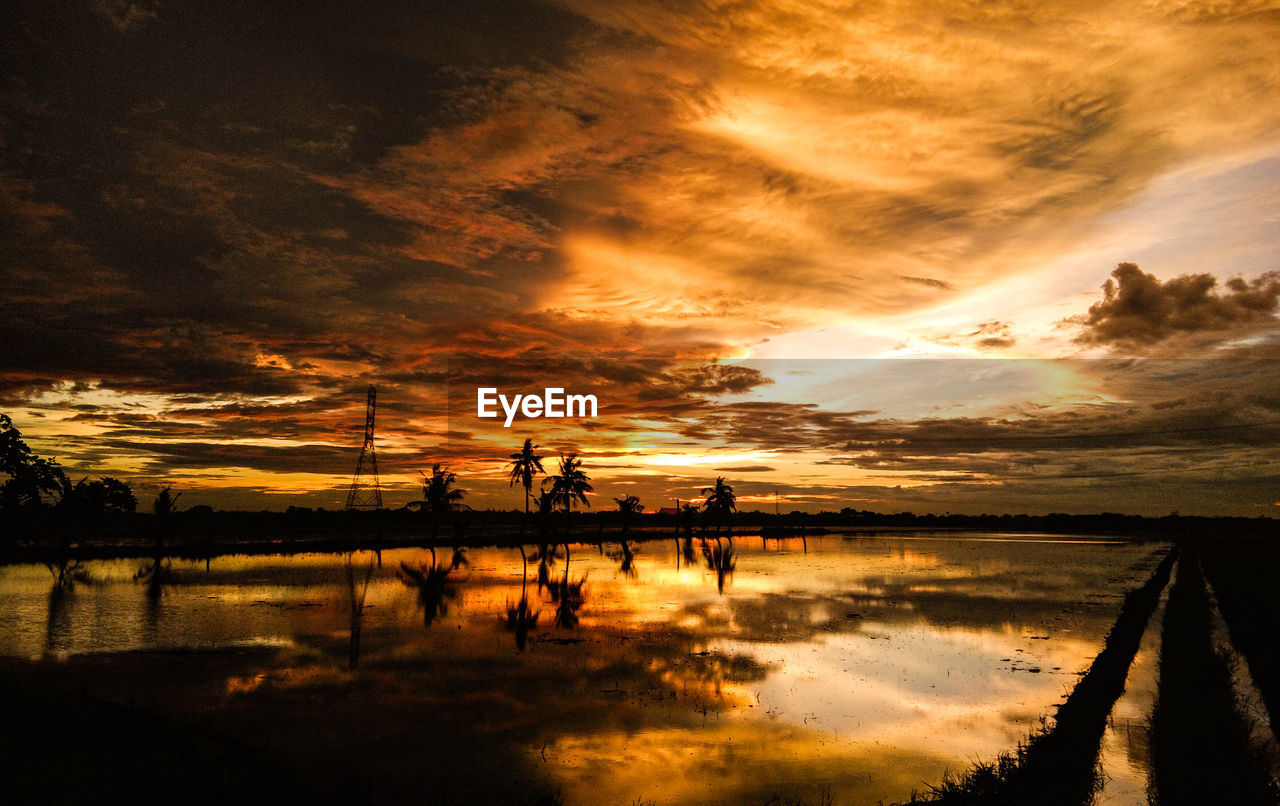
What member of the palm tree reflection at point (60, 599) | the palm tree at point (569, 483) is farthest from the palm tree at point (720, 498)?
the palm tree reflection at point (60, 599)

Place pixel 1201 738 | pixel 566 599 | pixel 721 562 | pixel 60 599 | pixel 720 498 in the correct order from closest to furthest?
1. pixel 1201 738
2. pixel 60 599
3. pixel 566 599
4. pixel 721 562
5. pixel 720 498

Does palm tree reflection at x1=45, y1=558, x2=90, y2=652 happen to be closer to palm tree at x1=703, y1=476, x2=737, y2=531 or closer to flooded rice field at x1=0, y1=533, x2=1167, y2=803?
flooded rice field at x1=0, y1=533, x2=1167, y2=803

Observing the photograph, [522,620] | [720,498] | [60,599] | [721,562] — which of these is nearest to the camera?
[522,620]

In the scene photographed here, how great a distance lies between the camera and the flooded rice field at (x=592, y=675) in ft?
45.2

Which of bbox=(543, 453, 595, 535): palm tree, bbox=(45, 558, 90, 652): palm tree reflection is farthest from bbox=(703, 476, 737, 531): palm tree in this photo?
bbox=(45, 558, 90, 652): palm tree reflection

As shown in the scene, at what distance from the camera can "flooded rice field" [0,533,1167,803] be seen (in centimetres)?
1379

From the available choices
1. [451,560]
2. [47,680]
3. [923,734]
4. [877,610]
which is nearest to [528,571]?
[451,560]

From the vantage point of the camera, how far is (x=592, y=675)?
2092cm

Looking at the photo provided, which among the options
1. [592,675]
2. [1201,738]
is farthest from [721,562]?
[1201,738]

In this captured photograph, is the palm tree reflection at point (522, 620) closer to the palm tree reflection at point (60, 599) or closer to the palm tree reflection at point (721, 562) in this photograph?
the palm tree reflection at point (721, 562)

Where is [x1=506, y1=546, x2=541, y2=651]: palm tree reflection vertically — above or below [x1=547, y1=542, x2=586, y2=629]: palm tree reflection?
above

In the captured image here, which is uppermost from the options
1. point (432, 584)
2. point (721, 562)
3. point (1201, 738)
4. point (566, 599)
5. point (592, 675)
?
point (1201, 738)

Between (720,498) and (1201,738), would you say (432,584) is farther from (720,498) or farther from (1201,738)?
(720,498)

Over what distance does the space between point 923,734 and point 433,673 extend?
535 inches
